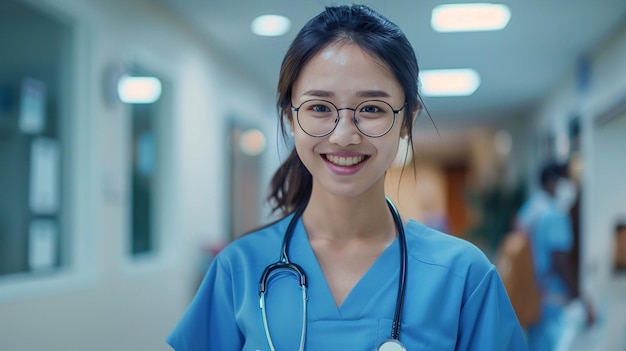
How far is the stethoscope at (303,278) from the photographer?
3.46ft

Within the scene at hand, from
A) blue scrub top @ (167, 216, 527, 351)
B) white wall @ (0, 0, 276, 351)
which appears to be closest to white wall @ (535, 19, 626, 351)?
white wall @ (0, 0, 276, 351)

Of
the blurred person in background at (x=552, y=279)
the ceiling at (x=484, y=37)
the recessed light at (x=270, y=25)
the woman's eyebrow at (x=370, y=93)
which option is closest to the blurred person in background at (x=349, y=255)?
the woman's eyebrow at (x=370, y=93)

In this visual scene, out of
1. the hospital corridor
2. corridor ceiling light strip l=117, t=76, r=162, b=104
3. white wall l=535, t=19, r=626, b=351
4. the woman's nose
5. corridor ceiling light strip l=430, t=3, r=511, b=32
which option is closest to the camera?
the woman's nose

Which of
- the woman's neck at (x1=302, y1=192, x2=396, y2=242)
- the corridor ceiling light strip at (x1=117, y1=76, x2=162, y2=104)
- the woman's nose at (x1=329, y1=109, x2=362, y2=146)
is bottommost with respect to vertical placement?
the woman's neck at (x1=302, y1=192, x2=396, y2=242)

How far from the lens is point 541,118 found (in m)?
8.11

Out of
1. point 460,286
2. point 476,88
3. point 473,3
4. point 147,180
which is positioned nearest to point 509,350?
point 460,286

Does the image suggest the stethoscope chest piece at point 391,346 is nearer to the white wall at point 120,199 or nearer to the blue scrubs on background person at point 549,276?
the white wall at point 120,199

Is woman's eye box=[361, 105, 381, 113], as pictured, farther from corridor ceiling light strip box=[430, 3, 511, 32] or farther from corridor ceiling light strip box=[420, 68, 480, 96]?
corridor ceiling light strip box=[420, 68, 480, 96]

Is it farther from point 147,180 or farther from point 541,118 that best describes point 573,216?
point 147,180

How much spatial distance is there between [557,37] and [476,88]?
2.05 meters

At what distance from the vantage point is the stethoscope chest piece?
1.04 metres

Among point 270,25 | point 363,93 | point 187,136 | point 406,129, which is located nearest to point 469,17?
point 270,25

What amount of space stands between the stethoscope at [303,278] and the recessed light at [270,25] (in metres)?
2.77

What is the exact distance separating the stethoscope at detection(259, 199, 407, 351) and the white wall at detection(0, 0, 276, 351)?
1.74m
